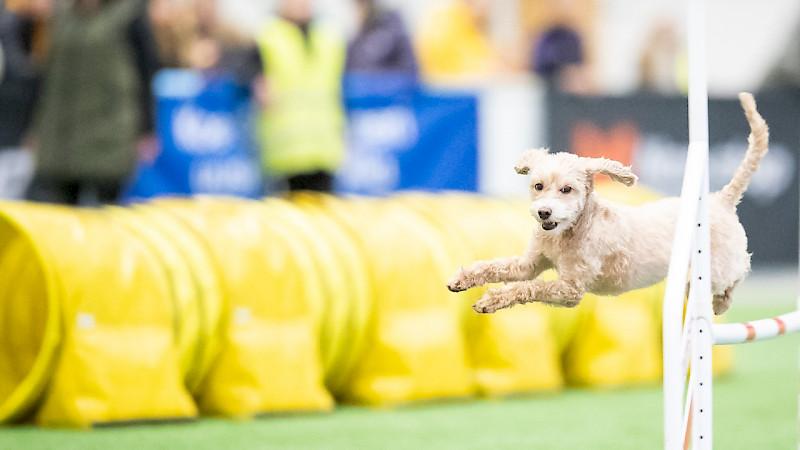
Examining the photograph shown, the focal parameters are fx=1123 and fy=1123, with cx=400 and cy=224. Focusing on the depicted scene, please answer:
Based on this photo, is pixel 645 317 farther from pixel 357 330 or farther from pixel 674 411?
pixel 674 411

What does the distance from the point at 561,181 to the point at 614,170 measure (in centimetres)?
9

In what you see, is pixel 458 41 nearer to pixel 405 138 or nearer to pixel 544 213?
pixel 405 138

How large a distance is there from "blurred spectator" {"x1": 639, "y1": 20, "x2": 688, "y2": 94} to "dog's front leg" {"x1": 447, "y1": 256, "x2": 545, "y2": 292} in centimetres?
905

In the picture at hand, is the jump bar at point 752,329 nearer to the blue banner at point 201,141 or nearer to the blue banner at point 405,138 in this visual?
the blue banner at point 201,141

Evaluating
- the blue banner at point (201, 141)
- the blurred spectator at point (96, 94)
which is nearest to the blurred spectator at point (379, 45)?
the blue banner at point (201, 141)

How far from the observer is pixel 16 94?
759 centimetres

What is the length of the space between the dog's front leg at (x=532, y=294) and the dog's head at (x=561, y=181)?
9 cm

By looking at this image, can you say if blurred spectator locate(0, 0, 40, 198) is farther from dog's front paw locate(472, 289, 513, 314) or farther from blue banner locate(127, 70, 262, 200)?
dog's front paw locate(472, 289, 513, 314)

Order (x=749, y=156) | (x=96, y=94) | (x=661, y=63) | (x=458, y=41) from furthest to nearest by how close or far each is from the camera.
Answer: (x=661, y=63) → (x=458, y=41) → (x=96, y=94) → (x=749, y=156)

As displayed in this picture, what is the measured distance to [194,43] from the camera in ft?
27.5

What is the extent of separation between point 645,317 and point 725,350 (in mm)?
825

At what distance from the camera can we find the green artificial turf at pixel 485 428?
186 inches

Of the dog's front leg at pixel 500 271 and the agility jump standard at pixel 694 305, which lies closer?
the dog's front leg at pixel 500 271

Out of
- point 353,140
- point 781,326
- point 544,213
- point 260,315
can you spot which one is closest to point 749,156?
point 544,213
